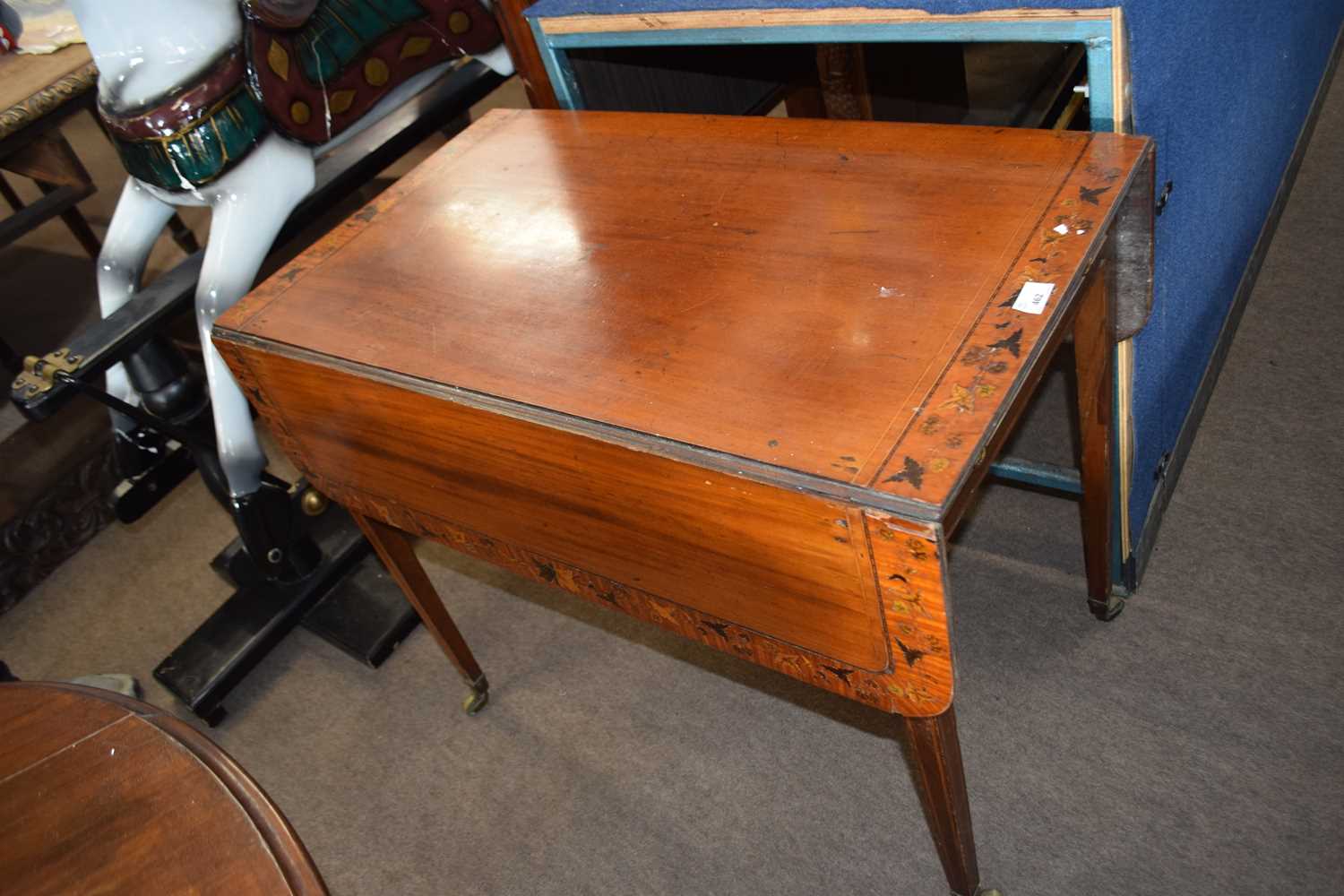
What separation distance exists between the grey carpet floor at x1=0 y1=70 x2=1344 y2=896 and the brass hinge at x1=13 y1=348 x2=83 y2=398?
69 centimetres

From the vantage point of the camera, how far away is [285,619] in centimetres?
187

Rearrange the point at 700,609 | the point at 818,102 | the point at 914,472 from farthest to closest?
the point at 818,102 < the point at 700,609 < the point at 914,472

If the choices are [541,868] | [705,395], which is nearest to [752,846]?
[541,868]

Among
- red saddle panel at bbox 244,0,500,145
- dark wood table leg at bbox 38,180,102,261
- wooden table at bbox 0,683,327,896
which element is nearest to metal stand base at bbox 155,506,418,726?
red saddle panel at bbox 244,0,500,145

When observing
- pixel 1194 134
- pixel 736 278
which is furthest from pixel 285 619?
pixel 1194 134

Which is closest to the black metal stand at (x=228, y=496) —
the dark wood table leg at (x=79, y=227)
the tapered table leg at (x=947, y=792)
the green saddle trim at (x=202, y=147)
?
the green saddle trim at (x=202, y=147)

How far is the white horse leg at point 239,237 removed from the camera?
1.51 meters

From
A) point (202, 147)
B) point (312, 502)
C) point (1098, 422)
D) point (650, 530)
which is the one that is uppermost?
point (202, 147)

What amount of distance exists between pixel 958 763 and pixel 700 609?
0.29m

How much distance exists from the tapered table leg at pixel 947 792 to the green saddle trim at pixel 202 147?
118cm

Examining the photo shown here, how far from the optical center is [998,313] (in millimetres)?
858

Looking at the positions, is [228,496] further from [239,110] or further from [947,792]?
[947,792]

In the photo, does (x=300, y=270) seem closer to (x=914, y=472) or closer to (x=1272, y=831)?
(x=914, y=472)

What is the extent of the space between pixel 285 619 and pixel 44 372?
25.0 inches
